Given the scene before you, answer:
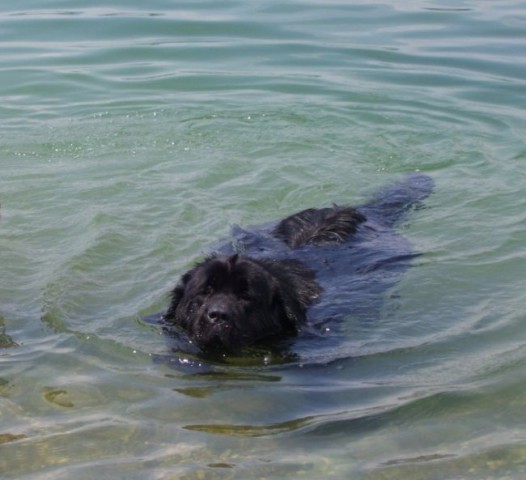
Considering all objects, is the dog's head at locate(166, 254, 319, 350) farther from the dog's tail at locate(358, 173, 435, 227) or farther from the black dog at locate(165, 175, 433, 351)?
the dog's tail at locate(358, 173, 435, 227)

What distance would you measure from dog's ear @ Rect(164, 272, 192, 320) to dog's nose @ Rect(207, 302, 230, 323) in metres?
0.38

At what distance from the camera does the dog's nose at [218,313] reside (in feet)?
23.0

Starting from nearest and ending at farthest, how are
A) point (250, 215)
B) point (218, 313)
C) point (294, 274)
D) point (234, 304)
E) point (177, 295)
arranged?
point (218, 313) → point (234, 304) → point (177, 295) → point (294, 274) → point (250, 215)

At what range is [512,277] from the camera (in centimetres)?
817

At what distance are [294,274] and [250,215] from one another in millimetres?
2079

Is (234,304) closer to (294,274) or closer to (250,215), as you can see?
(294,274)

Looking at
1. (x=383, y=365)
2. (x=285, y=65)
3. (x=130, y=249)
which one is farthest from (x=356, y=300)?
(x=285, y=65)

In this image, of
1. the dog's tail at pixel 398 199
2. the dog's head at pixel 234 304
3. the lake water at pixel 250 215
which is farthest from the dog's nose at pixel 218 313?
the dog's tail at pixel 398 199

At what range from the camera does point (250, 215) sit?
9.82m

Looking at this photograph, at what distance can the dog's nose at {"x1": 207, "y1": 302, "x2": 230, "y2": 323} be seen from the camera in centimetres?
702

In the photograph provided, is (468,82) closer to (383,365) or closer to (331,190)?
(331,190)

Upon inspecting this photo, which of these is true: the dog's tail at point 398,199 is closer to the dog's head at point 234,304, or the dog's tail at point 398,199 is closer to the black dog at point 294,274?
the black dog at point 294,274

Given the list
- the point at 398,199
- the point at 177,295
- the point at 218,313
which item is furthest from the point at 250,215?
the point at 218,313

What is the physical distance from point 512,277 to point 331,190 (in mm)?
2731
